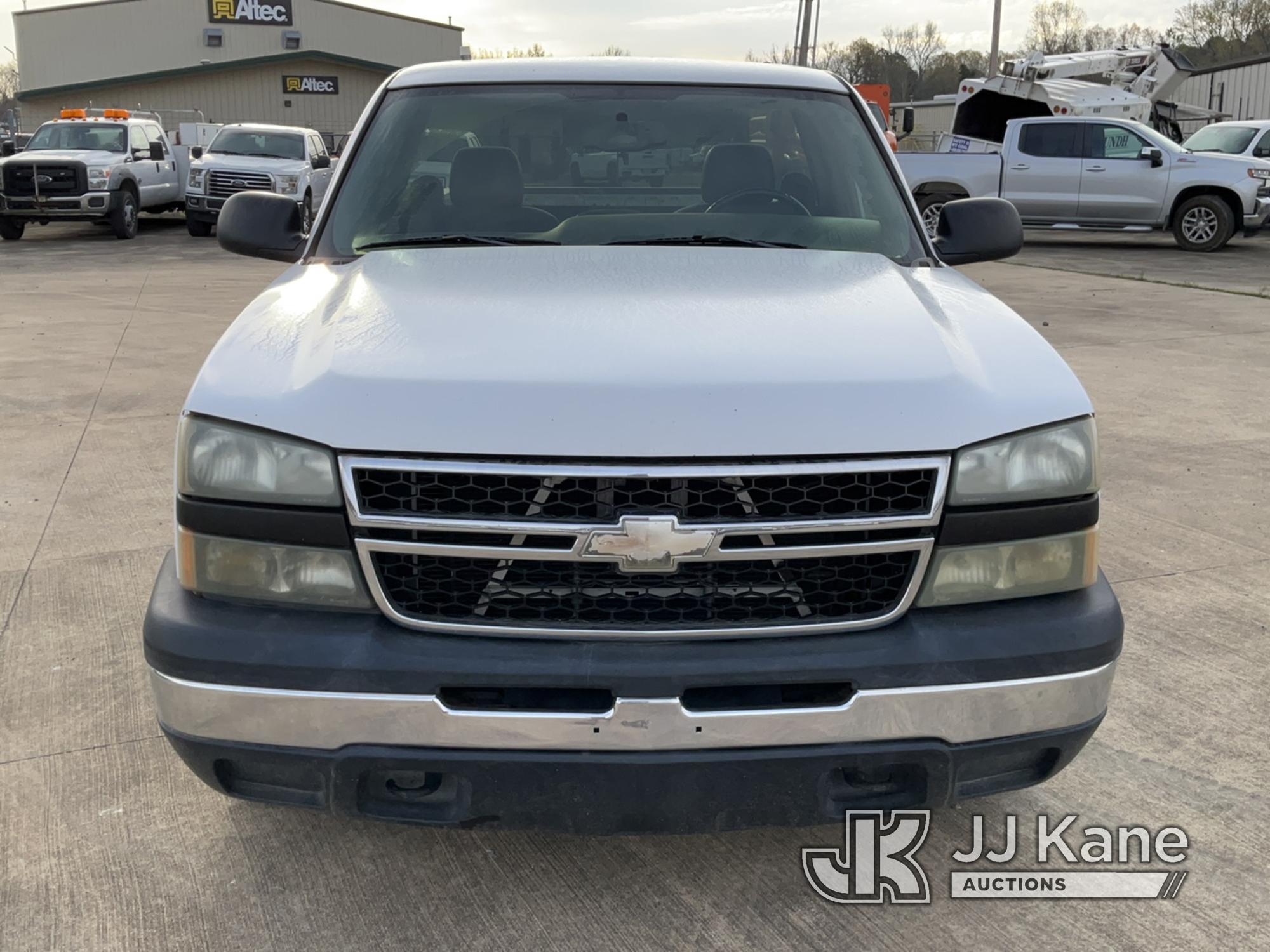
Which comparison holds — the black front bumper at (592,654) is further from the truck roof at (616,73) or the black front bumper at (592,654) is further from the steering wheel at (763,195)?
the truck roof at (616,73)

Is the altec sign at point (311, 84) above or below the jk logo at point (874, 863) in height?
above

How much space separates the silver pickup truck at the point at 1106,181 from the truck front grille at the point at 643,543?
15709 millimetres

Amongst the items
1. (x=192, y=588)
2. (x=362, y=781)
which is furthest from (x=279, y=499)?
(x=362, y=781)

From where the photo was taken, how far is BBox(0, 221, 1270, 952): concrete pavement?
2500 mm

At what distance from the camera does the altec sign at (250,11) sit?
4738 centimetres

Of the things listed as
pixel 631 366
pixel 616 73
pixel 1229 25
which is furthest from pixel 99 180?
pixel 1229 25

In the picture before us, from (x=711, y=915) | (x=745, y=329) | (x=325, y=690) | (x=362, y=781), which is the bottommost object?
(x=711, y=915)

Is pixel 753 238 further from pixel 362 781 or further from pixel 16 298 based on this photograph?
pixel 16 298

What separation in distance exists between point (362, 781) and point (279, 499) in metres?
0.54

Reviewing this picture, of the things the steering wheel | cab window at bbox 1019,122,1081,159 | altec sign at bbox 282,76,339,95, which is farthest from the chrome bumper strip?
altec sign at bbox 282,76,339,95

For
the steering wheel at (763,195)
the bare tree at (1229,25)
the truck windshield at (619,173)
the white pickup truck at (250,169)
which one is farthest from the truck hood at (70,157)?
the bare tree at (1229,25)

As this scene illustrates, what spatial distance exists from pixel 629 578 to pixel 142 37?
51.0 metres

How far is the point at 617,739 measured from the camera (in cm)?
215

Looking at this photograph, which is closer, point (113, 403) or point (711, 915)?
point (711, 915)
